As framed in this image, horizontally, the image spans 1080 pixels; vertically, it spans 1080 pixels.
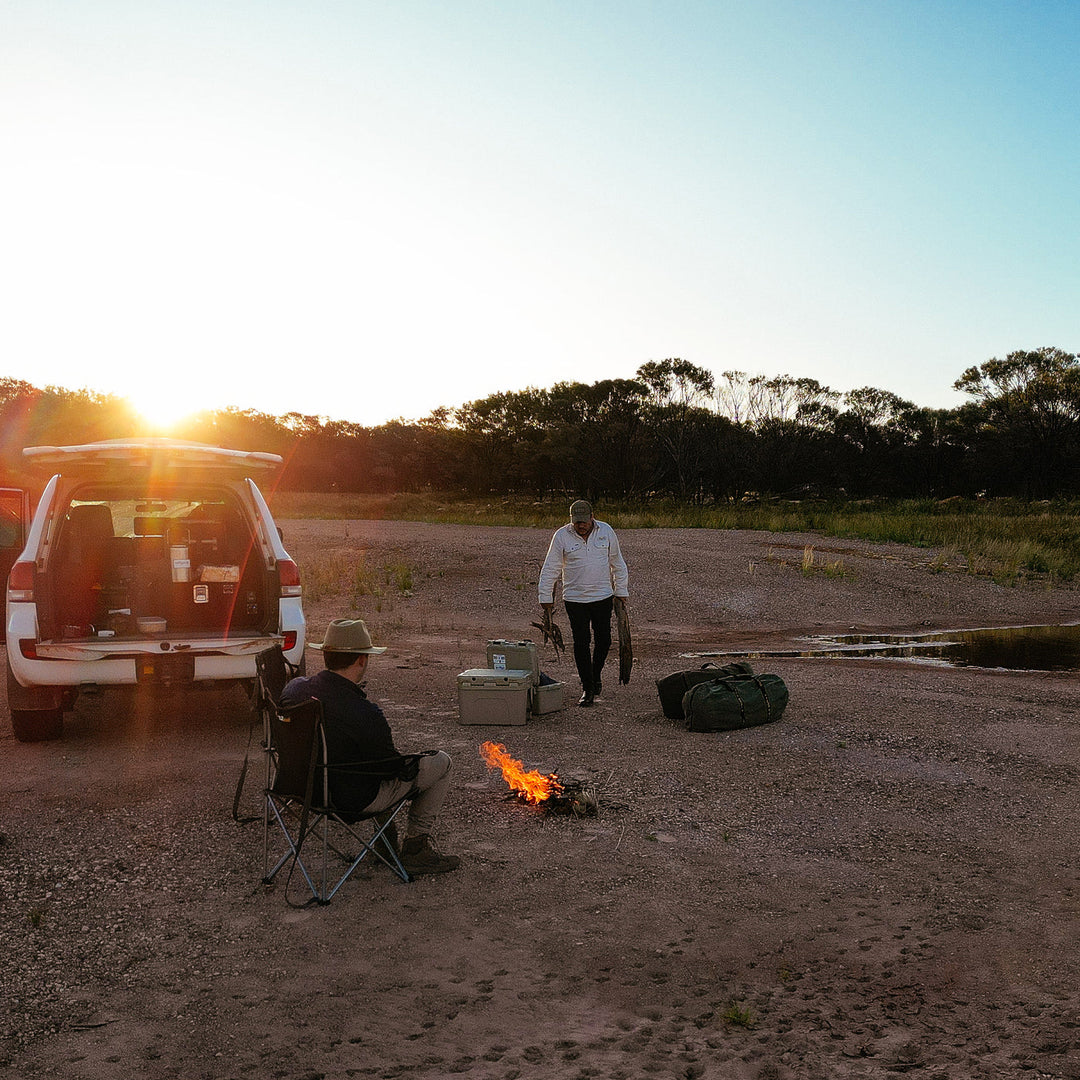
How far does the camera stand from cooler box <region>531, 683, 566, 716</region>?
8922 mm

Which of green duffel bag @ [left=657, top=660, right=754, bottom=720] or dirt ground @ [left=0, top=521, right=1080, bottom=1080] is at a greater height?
green duffel bag @ [left=657, top=660, right=754, bottom=720]

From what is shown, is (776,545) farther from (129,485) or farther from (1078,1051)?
(1078,1051)

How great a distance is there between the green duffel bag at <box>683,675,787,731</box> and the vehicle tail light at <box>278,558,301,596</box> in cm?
332

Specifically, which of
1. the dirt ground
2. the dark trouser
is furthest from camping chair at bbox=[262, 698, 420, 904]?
the dark trouser

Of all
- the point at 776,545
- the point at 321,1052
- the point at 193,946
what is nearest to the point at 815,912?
the point at 321,1052

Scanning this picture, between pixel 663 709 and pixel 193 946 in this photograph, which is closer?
pixel 193 946

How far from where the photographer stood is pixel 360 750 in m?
4.78

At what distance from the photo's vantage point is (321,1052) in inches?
135

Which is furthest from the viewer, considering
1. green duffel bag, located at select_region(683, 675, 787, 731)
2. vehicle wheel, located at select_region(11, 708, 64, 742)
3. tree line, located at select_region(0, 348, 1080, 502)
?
tree line, located at select_region(0, 348, 1080, 502)

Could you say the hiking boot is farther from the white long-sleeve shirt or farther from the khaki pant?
the white long-sleeve shirt

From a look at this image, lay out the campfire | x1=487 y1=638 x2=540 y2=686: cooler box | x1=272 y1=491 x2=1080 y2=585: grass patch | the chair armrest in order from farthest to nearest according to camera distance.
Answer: x1=272 y1=491 x2=1080 y2=585: grass patch < x1=487 y1=638 x2=540 y2=686: cooler box < the campfire < the chair armrest

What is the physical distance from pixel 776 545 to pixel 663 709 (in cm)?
2010

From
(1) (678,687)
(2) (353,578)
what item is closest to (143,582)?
(1) (678,687)

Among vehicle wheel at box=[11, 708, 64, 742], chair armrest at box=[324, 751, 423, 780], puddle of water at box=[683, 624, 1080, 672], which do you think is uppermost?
chair armrest at box=[324, 751, 423, 780]
